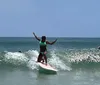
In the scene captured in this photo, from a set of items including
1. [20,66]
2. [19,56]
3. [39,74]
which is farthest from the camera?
[19,56]

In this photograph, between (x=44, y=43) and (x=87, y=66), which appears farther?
(x=87, y=66)

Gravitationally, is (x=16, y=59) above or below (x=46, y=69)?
below

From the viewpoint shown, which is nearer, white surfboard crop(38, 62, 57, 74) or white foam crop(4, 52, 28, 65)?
white surfboard crop(38, 62, 57, 74)

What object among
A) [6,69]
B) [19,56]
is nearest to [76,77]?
[6,69]

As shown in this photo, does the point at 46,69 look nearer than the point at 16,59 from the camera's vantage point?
Yes

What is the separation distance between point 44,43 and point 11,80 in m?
4.20

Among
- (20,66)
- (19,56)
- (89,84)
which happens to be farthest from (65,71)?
(19,56)

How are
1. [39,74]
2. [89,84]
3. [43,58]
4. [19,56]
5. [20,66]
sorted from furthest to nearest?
[19,56]
[20,66]
[43,58]
[39,74]
[89,84]

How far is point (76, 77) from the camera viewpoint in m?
17.8

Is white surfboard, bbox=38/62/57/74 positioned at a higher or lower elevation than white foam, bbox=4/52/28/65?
higher

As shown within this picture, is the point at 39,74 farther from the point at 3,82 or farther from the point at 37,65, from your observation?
the point at 3,82

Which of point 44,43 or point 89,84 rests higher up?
point 44,43

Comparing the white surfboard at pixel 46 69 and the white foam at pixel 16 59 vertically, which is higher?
the white surfboard at pixel 46 69

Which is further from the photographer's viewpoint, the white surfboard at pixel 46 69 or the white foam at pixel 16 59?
the white foam at pixel 16 59
